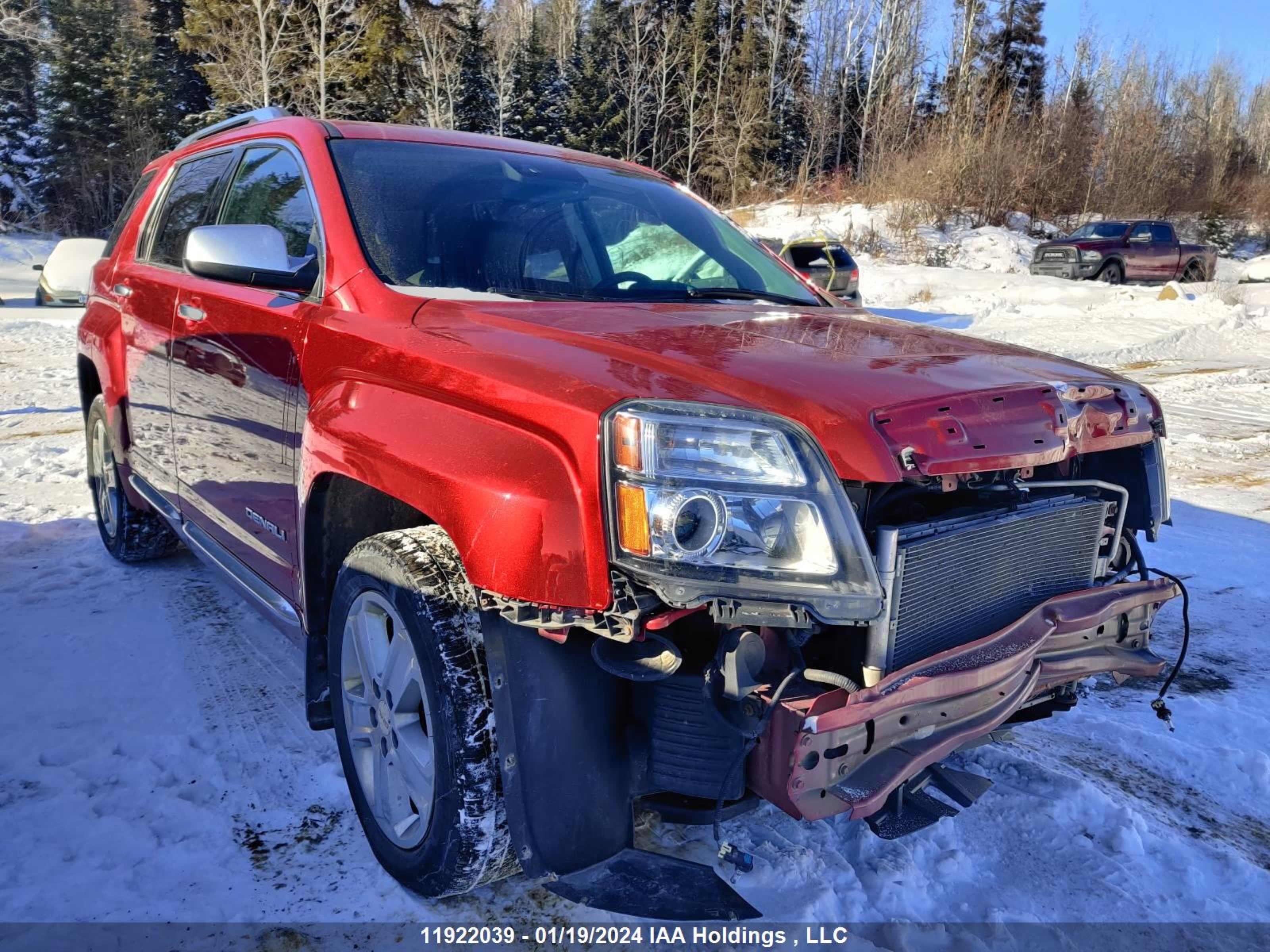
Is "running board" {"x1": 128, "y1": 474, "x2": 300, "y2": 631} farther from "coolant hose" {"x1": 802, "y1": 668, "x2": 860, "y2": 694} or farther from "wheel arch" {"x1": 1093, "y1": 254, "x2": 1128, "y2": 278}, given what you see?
"wheel arch" {"x1": 1093, "y1": 254, "x2": 1128, "y2": 278}

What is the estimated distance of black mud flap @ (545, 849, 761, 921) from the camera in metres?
1.91

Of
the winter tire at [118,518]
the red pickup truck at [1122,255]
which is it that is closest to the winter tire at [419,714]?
the winter tire at [118,518]

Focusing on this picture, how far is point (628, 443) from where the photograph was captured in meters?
1.78

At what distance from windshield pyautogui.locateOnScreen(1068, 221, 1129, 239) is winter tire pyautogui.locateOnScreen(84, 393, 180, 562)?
78.7ft

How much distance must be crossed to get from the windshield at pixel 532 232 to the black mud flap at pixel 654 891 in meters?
1.48

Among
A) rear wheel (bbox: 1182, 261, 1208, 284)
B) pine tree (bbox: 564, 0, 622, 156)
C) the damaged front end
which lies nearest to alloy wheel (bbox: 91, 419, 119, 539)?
the damaged front end

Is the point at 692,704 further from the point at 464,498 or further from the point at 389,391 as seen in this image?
the point at 389,391

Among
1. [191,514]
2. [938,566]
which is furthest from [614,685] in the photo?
[191,514]

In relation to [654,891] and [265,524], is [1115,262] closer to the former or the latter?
[265,524]

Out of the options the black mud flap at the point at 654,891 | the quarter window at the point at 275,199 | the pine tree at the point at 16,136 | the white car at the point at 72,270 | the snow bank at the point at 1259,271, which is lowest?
the black mud flap at the point at 654,891

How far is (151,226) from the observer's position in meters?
4.19

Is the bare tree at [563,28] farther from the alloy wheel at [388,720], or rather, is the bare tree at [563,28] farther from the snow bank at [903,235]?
the alloy wheel at [388,720]

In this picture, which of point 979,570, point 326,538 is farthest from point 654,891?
point 326,538

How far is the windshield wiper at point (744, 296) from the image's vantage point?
3008 mm
